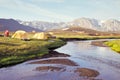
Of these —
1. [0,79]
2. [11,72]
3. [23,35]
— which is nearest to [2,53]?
[11,72]

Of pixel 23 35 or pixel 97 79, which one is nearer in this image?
pixel 97 79

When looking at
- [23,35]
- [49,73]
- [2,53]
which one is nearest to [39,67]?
[49,73]

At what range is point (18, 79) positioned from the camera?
1089 inches

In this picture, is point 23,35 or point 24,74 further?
point 23,35

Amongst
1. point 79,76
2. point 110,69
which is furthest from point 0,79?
point 110,69

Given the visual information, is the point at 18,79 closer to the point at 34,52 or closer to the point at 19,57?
the point at 19,57

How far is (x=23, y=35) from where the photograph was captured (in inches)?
3410

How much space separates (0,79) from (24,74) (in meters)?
4.00

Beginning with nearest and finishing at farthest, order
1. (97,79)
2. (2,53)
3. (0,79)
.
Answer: (0,79), (97,79), (2,53)

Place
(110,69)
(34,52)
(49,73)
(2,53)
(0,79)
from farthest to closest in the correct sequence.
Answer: (34,52), (2,53), (110,69), (49,73), (0,79)

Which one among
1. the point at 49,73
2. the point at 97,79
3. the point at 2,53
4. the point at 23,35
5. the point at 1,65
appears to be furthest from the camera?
the point at 23,35

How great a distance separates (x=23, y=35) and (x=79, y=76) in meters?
58.3

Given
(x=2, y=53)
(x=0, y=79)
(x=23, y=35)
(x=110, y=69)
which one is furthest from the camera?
(x=23, y=35)

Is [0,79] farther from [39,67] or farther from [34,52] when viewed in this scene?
[34,52]
